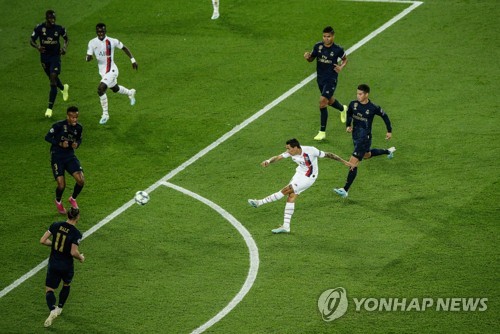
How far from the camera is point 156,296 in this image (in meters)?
19.5

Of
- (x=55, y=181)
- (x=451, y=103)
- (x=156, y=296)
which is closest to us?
(x=156, y=296)

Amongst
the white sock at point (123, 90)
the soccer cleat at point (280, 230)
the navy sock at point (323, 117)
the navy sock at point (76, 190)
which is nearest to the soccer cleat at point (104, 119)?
the white sock at point (123, 90)

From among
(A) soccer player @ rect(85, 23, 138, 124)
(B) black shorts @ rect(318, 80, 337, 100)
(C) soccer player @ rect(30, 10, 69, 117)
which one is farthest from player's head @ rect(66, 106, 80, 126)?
(B) black shorts @ rect(318, 80, 337, 100)

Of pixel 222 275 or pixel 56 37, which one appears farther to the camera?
pixel 56 37

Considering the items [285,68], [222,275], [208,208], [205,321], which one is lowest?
[205,321]

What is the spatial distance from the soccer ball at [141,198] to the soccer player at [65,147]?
1240mm

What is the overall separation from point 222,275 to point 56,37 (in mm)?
10380

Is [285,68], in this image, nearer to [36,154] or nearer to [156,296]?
[36,154]

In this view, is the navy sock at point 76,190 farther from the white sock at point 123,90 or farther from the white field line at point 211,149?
the white sock at point 123,90

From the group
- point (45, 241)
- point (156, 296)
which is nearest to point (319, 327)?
point (156, 296)

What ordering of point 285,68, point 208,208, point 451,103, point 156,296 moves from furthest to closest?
1. point 285,68
2. point 451,103
3. point 208,208
4. point 156,296

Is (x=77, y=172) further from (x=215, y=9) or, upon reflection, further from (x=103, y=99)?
(x=215, y=9)

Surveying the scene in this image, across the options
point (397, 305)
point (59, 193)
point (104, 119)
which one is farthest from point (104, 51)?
point (397, 305)

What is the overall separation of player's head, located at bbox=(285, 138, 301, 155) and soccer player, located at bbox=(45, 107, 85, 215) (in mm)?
4639
